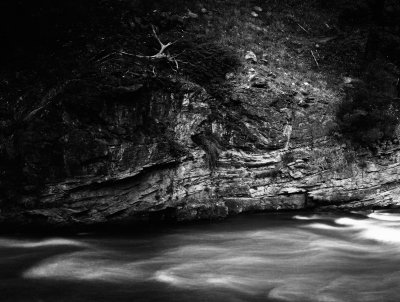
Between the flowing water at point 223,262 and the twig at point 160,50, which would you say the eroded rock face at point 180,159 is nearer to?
the flowing water at point 223,262

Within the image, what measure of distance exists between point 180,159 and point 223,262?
Result: 8.17ft

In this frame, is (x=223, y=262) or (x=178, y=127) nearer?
(x=223, y=262)

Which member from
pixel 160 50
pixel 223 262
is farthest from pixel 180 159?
pixel 160 50

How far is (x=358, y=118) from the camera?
997 centimetres

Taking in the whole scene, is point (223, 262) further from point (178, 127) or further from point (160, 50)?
point (160, 50)

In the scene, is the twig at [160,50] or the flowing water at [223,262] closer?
the flowing water at [223,262]

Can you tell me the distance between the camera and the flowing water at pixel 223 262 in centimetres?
645

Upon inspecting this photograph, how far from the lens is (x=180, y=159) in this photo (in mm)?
9031

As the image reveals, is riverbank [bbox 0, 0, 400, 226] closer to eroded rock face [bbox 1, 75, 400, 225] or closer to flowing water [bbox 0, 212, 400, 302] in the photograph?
eroded rock face [bbox 1, 75, 400, 225]

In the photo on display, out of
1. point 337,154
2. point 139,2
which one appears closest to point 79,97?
point 139,2

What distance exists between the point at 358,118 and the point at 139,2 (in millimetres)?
6548

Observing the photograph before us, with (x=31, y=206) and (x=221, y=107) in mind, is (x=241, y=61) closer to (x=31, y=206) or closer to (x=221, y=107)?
(x=221, y=107)

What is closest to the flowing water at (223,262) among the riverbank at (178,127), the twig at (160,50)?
the riverbank at (178,127)

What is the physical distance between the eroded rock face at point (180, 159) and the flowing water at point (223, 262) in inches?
17.7
